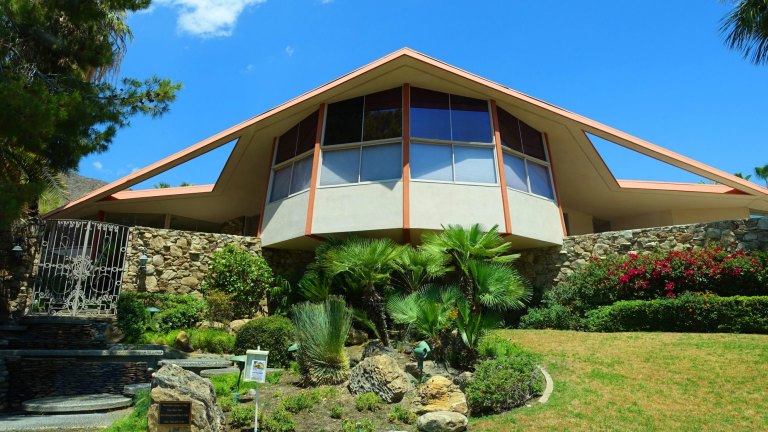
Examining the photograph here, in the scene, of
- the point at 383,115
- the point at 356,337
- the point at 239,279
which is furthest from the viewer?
the point at 383,115

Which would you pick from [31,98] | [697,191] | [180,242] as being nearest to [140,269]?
[180,242]

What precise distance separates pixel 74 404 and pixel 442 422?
19.2 feet

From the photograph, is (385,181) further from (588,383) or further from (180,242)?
(588,383)

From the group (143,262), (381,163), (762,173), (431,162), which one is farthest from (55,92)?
(762,173)

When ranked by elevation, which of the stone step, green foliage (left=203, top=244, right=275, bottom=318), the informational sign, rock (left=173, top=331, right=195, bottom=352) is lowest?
the stone step

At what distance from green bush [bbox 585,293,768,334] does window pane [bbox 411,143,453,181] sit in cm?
522

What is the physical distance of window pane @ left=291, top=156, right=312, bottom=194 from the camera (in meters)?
14.5

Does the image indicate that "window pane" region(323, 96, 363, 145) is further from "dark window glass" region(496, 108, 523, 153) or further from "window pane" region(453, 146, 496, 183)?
"dark window glass" region(496, 108, 523, 153)

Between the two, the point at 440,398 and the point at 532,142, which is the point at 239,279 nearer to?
the point at 440,398

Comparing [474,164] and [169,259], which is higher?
[474,164]

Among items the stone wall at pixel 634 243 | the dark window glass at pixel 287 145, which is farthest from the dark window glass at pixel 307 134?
the stone wall at pixel 634 243

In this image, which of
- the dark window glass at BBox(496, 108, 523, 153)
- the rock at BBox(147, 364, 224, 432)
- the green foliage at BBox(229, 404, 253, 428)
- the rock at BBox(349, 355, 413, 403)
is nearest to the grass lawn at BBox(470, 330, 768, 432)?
the rock at BBox(349, 355, 413, 403)

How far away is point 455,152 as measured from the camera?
1388 centimetres

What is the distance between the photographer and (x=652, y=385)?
7562 millimetres
